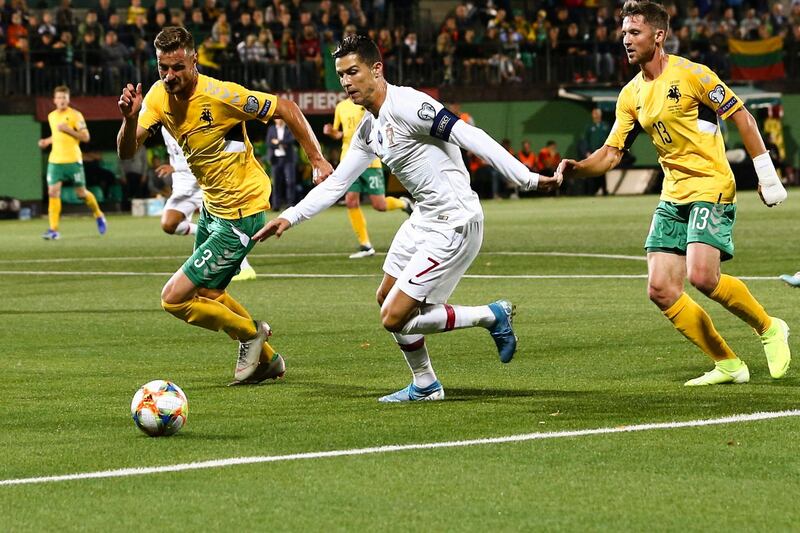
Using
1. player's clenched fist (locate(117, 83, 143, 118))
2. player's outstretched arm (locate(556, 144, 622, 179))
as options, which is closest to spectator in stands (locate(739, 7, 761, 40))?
player's outstretched arm (locate(556, 144, 622, 179))

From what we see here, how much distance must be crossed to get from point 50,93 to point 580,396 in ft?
101

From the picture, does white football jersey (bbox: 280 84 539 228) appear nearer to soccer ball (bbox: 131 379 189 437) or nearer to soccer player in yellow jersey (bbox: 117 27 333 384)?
soccer player in yellow jersey (bbox: 117 27 333 384)

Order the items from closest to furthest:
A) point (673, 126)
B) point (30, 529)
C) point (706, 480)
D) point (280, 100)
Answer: point (30, 529), point (706, 480), point (673, 126), point (280, 100)

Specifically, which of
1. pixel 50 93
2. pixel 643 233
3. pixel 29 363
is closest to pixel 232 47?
pixel 50 93

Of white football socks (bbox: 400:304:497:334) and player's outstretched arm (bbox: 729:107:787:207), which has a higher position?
player's outstretched arm (bbox: 729:107:787:207)

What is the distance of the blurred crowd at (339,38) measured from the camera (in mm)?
37969

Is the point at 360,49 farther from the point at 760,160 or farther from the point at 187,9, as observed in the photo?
the point at 187,9

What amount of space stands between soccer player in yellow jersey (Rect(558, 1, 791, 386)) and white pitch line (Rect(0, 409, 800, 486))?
1.30 meters

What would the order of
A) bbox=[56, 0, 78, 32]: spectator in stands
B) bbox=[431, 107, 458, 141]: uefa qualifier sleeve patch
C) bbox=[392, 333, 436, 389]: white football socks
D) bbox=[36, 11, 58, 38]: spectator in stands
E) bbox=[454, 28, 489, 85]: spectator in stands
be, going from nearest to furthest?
bbox=[431, 107, 458, 141]: uefa qualifier sleeve patch, bbox=[392, 333, 436, 389]: white football socks, bbox=[36, 11, 58, 38]: spectator in stands, bbox=[56, 0, 78, 32]: spectator in stands, bbox=[454, 28, 489, 85]: spectator in stands

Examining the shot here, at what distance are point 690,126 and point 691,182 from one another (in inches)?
13.4

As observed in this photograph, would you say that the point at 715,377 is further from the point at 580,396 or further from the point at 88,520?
the point at 88,520

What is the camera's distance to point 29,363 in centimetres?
1136

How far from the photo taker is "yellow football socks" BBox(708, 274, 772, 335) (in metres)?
9.59

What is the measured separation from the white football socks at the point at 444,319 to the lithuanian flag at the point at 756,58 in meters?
37.1
